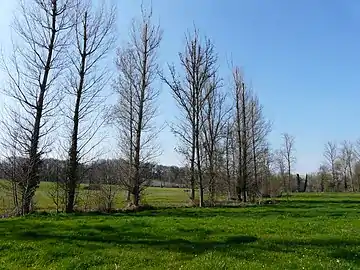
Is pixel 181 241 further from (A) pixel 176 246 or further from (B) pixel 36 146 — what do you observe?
(B) pixel 36 146

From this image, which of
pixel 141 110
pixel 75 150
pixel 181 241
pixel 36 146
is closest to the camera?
pixel 181 241

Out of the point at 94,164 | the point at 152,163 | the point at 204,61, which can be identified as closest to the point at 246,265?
the point at 94,164

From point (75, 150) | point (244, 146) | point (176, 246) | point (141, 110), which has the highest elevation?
point (141, 110)

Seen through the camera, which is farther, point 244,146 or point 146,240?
point 244,146

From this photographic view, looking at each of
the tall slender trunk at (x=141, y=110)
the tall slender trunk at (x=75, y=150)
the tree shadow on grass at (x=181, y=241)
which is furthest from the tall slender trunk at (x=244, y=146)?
the tree shadow on grass at (x=181, y=241)

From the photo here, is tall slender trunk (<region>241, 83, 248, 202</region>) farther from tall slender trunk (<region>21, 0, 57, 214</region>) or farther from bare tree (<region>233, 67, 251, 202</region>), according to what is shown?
tall slender trunk (<region>21, 0, 57, 214</region>)

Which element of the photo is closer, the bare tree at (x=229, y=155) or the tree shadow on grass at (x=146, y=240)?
the tree shadow on grass at (x=146, y=240)

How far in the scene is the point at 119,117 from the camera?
31344 millimetres

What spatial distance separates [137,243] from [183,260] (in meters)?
2.28

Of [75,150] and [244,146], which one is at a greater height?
[244,146]

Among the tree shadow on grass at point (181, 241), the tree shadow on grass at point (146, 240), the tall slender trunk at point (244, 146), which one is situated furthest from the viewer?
the tall slender trunk at point (244, 146)

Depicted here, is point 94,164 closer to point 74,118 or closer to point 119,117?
point 74,118

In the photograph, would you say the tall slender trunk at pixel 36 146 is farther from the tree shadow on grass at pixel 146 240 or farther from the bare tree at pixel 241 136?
the bare tree at pixel 241 136

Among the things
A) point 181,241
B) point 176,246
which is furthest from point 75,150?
point 176,246
